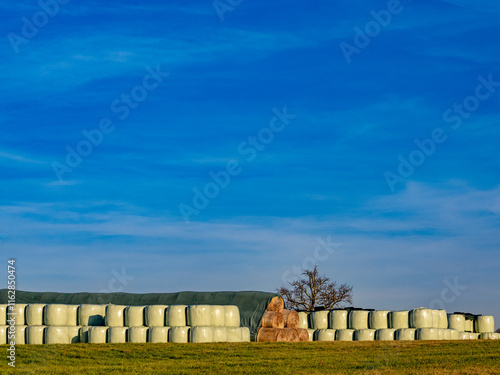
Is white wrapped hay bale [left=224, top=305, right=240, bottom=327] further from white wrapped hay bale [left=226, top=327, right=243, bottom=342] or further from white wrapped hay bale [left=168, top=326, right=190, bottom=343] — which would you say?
white wrapped hay bale [left=168, top=326, right=190, bottom=343]

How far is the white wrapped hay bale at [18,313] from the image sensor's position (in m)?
27.9

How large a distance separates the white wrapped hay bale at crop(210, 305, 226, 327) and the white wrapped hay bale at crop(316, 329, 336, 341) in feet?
17.5

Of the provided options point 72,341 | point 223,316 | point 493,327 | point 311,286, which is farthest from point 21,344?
point 311,286

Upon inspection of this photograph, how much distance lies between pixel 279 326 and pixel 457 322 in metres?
9.08

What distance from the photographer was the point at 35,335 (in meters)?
26.2

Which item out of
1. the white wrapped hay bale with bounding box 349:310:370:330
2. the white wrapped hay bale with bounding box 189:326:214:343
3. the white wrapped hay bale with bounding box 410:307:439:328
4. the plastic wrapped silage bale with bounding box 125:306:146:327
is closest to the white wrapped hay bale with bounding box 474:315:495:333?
the white wrapped hay bale with bounding box 410:307:439:328

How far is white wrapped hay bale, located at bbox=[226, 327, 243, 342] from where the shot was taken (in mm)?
26797

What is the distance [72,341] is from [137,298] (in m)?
8.30

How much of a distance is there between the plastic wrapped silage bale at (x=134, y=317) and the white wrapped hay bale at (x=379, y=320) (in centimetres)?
1038

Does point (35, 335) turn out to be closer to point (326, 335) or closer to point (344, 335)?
point (326, 335)

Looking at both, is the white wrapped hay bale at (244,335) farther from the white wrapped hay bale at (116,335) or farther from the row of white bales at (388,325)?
the row of white bales at (388,325)

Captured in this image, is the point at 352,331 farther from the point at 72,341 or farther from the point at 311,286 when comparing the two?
the point at 311,286

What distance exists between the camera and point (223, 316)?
28.0m

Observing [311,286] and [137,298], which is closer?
[137,298]
